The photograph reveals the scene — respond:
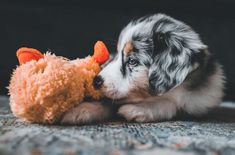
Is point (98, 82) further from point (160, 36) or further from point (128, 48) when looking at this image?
point (160, 36)

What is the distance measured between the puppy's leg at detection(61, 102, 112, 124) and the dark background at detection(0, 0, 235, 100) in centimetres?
116

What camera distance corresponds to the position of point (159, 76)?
5.16 feet

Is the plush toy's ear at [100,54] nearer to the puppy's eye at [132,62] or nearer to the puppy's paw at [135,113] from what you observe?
the puppy's eye at [132,62]

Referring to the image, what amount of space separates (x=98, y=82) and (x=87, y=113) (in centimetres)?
19

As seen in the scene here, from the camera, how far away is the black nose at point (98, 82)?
153 centimetres

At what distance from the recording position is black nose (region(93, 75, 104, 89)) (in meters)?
1.53

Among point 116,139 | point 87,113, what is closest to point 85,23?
point 87,113

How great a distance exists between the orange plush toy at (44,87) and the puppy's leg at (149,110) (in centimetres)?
20

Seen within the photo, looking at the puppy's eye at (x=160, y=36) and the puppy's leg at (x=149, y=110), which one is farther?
the puppy's eye at (x=160, y=36)

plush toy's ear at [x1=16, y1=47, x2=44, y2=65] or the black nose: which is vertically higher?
plush toy's ear at [x1=16, y1=47, x2=44, y2=65]

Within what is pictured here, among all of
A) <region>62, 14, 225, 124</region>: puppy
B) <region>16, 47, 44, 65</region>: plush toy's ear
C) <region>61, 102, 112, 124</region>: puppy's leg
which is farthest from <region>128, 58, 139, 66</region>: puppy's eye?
<region>16, 47, 44, 65</region>: plush toy's ear

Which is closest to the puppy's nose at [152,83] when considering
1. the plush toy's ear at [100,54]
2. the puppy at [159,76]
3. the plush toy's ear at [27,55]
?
the puppy at [159,76]

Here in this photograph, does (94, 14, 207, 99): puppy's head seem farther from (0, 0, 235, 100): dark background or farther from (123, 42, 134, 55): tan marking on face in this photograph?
(0, 0, 235, 100): dark background

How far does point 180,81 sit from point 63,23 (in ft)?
4.52
